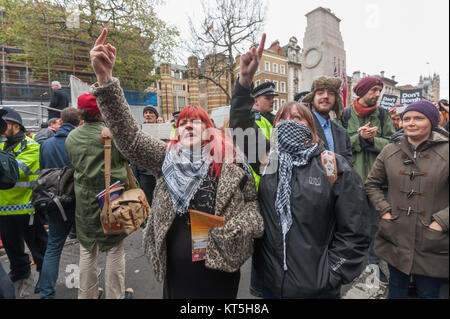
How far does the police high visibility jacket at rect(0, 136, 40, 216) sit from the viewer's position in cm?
294

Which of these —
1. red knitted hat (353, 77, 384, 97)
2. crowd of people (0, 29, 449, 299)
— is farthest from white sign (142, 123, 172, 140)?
red knitted hat (353, 77, 384, 97)

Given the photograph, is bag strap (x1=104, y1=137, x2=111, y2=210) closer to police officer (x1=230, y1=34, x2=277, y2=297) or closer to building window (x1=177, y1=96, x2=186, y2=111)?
police officer (x1=230, y1=34, x2=277, y2=297)

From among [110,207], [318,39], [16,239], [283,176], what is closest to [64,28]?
[318,39]

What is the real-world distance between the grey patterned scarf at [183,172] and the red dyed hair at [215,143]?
5 cm

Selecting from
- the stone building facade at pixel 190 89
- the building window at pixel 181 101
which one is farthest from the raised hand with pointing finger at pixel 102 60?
the building window at pixel 181 101

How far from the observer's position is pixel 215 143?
1756 millimetres

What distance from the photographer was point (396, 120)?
372cm

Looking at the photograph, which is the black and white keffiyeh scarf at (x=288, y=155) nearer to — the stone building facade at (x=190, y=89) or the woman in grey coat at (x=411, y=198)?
the woman in grey coat at (x=411, y=198)

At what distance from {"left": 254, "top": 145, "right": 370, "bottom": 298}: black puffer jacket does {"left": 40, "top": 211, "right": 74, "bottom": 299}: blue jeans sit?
2.52 m

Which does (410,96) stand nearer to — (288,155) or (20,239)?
(288,155)

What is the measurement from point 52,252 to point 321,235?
2879mm

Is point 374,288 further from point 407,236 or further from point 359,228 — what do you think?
point 359,228

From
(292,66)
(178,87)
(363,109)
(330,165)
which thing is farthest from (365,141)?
(178,87)
